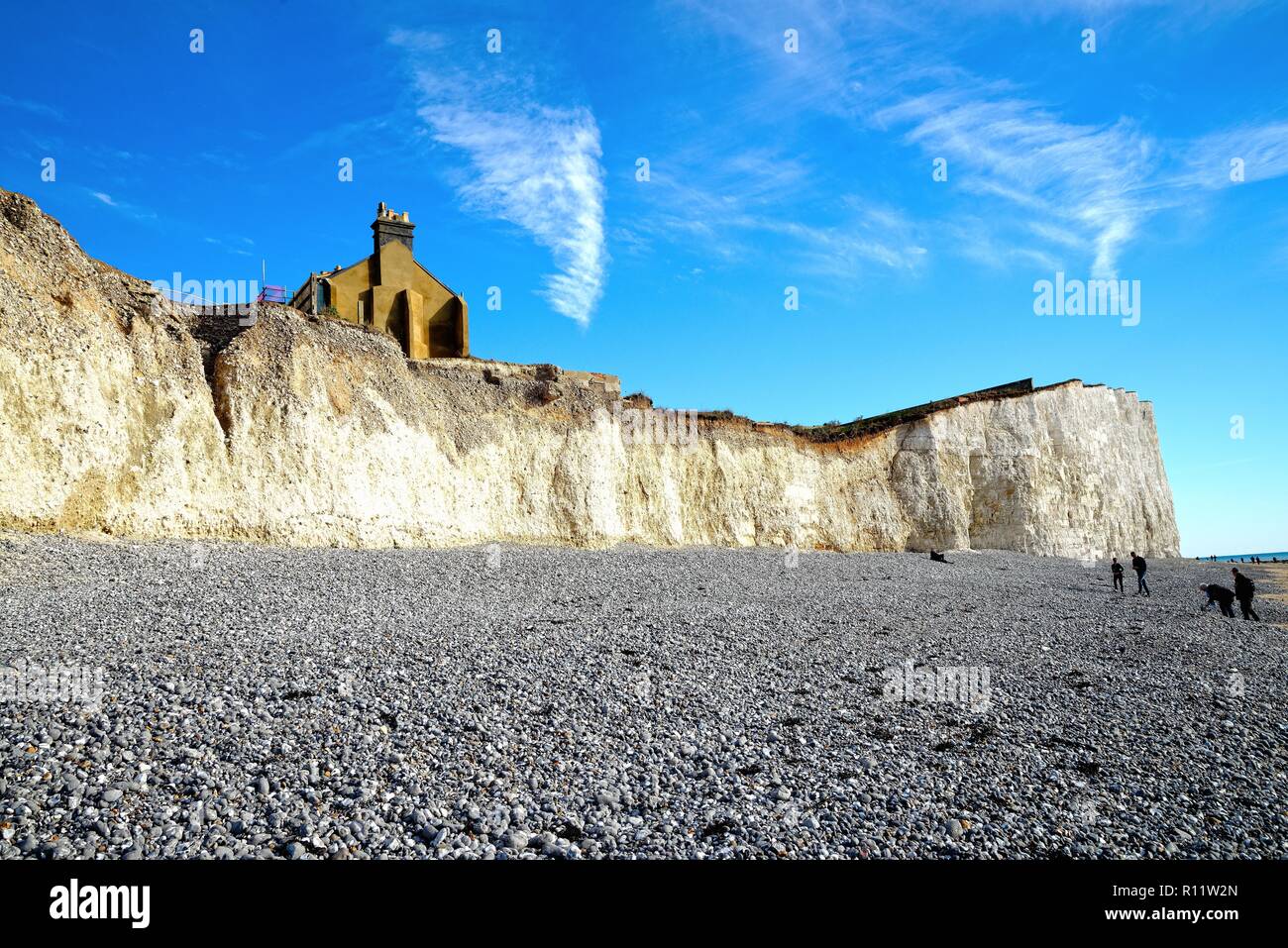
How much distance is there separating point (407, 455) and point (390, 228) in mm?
15156

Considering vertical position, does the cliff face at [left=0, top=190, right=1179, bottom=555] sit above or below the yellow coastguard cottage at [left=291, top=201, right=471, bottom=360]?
below

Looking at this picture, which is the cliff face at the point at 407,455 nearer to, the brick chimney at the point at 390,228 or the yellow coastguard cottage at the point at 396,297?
the yellow coastguard cottage at the point at 396,297

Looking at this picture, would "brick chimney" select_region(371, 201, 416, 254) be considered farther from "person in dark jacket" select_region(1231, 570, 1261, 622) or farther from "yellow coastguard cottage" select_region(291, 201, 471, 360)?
"person in dark jacket" select_region(1231, 570, 1261, 622)

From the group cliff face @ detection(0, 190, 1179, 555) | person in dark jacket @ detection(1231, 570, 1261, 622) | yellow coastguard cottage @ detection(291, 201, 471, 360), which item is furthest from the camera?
yellow coastguard cottage @ detection(291, 201, 471, 360)

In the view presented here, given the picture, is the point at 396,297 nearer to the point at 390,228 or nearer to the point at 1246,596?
the point at 390,228

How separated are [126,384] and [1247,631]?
30.7 meters

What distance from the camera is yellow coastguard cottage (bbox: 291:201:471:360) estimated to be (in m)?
32.7

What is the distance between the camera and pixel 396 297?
3350 centimetres

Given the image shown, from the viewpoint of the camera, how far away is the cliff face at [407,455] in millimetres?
16828

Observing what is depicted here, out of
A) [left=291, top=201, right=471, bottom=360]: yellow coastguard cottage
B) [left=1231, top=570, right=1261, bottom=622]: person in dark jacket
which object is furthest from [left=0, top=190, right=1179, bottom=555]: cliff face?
[left=1231, top=570, right=1261, bottom=622]: person in dark jacket

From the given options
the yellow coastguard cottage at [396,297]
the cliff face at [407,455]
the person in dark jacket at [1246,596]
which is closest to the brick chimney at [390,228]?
the yellow coastguard cottage at [396,297]

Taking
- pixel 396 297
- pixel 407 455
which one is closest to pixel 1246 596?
pixel 407 455
